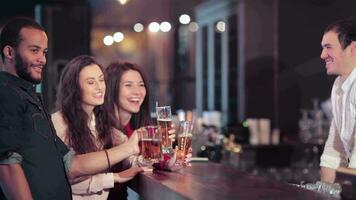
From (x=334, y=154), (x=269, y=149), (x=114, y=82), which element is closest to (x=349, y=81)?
(x=334, y=154)

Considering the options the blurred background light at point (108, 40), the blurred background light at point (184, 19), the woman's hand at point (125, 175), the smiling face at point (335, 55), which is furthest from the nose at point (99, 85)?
the blurred background light at point (108, 40)

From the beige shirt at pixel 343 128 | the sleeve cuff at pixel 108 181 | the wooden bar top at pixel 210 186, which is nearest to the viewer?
the wooden bar top at pixel 210 186

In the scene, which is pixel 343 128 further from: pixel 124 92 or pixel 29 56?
pixel 29 56

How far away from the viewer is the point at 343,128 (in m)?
2.95

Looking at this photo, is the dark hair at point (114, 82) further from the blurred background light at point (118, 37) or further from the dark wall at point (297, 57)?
the blurred background light at point (118, 37)

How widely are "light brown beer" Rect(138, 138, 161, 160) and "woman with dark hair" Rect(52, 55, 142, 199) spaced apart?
0.29 feet

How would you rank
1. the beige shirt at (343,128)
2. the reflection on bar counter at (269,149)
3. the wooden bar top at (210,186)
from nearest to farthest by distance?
the wooden bar top at (210,186) < the beige shirt at (343,128) < the reflection on bar counter at (269,149)

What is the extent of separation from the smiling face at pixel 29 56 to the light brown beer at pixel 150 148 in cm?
52

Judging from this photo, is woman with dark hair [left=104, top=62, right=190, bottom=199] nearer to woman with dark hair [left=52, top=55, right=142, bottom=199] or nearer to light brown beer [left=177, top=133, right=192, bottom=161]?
woman with dark hair [left=52, top=55, right=142, bottom=199]

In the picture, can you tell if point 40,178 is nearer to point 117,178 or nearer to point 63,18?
point 117,178

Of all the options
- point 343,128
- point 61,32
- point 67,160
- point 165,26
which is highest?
point 165,26

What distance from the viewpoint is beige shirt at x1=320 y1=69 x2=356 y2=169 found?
288 centimetres

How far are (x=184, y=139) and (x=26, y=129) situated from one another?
0.84m

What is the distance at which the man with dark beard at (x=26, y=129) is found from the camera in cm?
215
